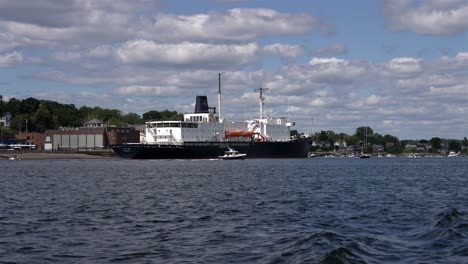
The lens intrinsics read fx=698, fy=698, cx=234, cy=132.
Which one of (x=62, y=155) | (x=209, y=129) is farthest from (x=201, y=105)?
(x=62, y=155)

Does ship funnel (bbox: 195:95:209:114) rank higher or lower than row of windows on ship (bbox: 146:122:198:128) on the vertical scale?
higher

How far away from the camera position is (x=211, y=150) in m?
134

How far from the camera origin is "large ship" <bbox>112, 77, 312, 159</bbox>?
127 meters

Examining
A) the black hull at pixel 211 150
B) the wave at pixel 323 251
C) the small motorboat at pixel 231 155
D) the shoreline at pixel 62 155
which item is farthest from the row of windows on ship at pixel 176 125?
the wave at pixel 323 251

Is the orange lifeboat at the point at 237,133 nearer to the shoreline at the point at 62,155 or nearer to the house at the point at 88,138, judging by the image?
the shoreline at the point at 62,155

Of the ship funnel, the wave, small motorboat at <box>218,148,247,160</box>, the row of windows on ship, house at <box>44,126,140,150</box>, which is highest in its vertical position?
the ship funnel

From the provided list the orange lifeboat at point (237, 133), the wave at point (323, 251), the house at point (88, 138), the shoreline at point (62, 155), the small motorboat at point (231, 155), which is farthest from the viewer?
the house at point (88, 138)

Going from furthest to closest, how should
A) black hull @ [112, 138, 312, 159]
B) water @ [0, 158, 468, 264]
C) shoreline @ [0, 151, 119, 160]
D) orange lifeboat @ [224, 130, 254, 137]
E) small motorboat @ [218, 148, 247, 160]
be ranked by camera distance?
1. shoreline @ [0, 151, 119, 160]
2. orange lifeboat @ [224, 130, 254, 137]
3. small motorboat @ [218, 148, 247, 160]
4. black hull @ [112, 138, 312, 159]
5. water @ [0, 158, 468, 264]

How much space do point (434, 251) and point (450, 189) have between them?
2779 centimetres

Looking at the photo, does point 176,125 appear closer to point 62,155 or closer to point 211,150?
point 211,150

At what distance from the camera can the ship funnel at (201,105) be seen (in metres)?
150

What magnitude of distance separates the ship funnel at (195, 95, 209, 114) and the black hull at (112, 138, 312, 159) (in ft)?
45.0

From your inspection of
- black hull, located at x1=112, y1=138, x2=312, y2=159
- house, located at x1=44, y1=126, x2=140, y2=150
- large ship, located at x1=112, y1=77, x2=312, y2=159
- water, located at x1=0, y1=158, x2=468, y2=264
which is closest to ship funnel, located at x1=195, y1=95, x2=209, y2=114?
large ship, located at x1=112, y1=77, x2=312, y2=159

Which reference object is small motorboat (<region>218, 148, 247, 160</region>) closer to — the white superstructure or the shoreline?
the white superstructure
